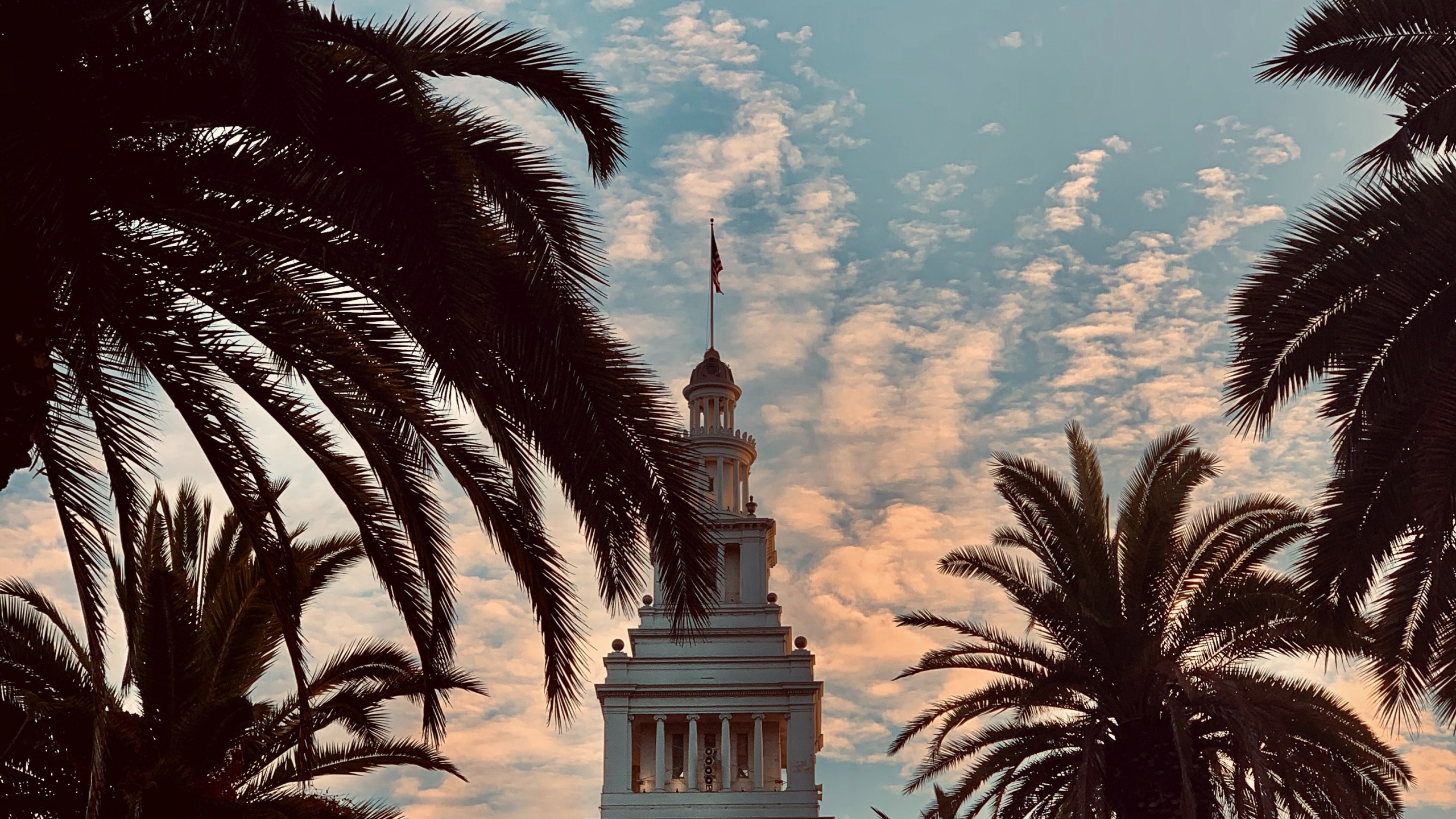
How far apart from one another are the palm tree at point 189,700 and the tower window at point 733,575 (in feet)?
107

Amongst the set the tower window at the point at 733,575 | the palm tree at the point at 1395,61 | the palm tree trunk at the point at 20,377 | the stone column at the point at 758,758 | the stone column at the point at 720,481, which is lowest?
the palm tree trunk at the point at 20,377

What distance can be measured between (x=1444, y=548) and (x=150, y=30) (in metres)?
10.2

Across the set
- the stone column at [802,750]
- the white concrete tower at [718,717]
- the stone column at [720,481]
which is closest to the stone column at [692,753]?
the white concrete tower at [718,717]

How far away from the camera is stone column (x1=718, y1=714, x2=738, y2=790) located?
4841cm

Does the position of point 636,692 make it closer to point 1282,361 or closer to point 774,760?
point 774,760

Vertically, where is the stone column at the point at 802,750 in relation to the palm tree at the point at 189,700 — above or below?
above

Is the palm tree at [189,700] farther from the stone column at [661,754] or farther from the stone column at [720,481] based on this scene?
the stone column at [720,481]

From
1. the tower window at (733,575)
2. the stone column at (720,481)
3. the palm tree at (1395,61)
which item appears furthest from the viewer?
the stone column at (720,481)

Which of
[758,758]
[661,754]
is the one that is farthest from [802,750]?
[661,754]

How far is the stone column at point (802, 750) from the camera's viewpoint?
4850 centimetres

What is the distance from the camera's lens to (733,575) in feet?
171

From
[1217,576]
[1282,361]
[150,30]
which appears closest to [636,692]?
[1217,576]

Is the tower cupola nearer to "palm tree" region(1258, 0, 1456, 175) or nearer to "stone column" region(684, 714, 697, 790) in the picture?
"stone column" region(684, 714, 697, 790)

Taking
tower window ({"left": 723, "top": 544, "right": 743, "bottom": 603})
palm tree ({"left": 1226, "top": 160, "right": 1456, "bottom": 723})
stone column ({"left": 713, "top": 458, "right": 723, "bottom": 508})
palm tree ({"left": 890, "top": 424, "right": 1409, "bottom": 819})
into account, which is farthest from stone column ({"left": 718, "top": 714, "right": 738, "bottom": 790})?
palm tree ({"left": 1226, "top": 160, "right": 1456, "bottom": 723})
